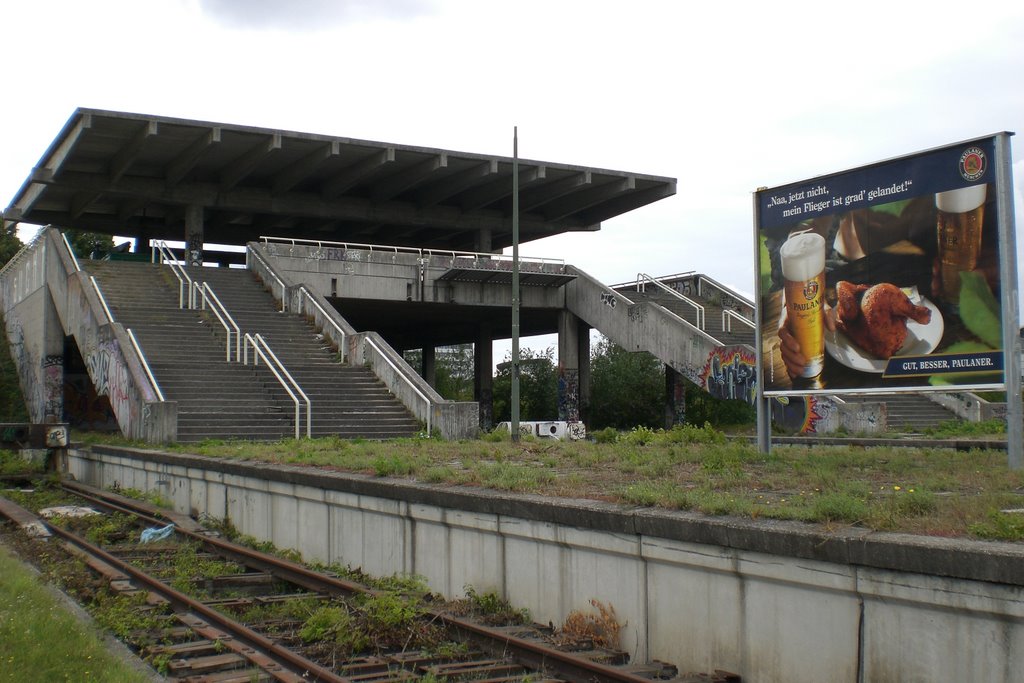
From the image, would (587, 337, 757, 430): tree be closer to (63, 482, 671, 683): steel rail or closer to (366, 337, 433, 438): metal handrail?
(366, 337, 433, 438): metal handrail

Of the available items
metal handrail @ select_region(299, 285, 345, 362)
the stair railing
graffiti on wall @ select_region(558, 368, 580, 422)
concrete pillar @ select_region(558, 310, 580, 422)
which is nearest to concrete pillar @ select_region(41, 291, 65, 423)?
metal handrail @ select_region(299, 285, 345, 362)

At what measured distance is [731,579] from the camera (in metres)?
6.59

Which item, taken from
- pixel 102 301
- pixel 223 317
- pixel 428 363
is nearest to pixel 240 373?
pixel 223 317

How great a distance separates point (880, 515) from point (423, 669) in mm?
3582

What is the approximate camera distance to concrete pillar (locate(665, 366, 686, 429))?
38844 mm

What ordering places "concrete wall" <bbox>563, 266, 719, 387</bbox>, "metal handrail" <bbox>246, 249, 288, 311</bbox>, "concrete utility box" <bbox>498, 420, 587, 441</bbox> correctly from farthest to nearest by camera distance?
"metal handrail" <bbox>246, 249, 288, 311</bbox>, "concrete wall" <bbox>563, 266, 719, 387</bbox>, "concrete utility box" <bbox>498, 420, 587, 441</bbox>

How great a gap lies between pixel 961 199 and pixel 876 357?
196cm

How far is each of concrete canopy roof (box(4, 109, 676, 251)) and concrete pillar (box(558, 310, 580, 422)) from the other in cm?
663

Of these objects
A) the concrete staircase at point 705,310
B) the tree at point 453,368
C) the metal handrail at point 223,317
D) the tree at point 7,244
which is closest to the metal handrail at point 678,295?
the concrete staircase at point 705,310

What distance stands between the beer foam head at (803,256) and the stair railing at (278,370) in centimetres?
1272

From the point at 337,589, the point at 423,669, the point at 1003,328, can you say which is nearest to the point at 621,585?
the point at 423,669

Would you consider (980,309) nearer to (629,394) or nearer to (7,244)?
(629,394)

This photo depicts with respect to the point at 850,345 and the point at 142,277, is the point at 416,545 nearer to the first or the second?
the point at 850,345

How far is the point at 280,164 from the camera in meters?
41.5
